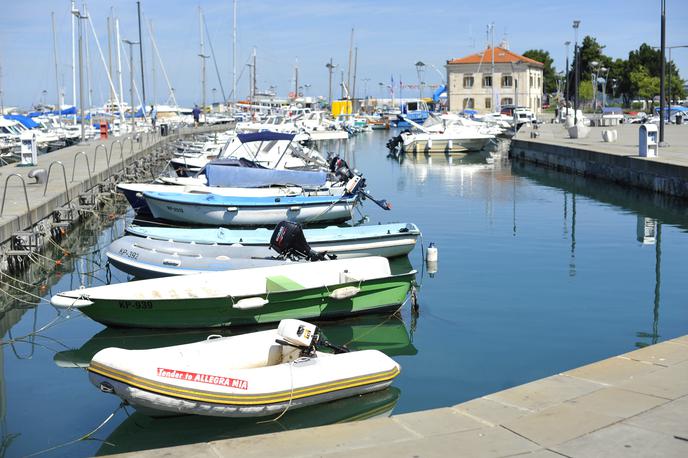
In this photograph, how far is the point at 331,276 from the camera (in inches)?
508

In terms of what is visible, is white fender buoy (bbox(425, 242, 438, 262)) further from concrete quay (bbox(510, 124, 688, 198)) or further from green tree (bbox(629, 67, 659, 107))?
green tree (bbox(629, 67, 659, 107))

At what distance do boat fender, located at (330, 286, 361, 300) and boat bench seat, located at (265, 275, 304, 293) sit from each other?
513mm

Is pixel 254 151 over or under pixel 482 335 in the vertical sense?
over

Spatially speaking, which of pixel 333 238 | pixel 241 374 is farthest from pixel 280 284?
pixel 333 238

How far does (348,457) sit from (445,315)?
7.39 metres

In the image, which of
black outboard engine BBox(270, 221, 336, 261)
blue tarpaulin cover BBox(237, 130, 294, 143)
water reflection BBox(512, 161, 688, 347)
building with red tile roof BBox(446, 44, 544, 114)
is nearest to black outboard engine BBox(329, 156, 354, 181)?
blue tarpaulin cover BBox(237, 130, 294, 143)

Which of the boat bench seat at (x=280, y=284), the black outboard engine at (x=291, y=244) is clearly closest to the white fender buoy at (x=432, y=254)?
the black outboard engine at (x=291, y=244)

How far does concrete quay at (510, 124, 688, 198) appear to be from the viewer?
2752 cm

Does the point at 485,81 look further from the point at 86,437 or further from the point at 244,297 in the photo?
the point at 86,437

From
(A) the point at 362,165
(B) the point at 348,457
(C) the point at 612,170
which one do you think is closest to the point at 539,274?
(B) the point at 348,457

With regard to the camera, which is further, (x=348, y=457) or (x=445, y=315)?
(x=445, y=315)

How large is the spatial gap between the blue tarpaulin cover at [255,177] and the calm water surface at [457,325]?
225 cm

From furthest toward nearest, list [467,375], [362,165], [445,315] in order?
[362,165] < [445,315] < [467,375]

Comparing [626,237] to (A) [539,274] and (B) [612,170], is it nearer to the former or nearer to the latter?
(A) [539,274]
